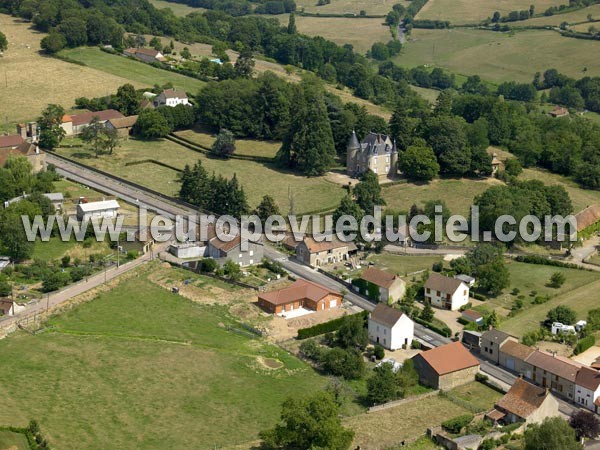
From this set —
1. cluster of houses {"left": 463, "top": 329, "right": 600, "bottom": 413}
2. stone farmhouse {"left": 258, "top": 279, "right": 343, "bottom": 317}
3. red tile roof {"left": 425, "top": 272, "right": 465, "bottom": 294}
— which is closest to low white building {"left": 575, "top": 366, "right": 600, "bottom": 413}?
cluster of houses {"left": 463, "top": 329, "right": 600, "bottom": 413}

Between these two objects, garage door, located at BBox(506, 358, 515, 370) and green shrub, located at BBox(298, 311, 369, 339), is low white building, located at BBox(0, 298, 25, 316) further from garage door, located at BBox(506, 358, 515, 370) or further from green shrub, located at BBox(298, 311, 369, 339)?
garage door, located at BBox(506, 358, 515, 370)

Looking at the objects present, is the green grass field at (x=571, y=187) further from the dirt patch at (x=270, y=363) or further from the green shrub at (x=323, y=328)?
the dirt patch at (x=270, y=363)

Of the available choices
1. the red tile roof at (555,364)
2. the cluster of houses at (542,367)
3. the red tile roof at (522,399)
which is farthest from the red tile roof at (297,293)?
the red tile roof at (522,399)

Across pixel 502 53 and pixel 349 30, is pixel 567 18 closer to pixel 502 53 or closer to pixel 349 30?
pixel 502 53

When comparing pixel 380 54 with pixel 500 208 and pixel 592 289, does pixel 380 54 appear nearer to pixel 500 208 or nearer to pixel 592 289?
pixel 500 208

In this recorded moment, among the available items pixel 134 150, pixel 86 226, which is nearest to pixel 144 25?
pixel 134 150

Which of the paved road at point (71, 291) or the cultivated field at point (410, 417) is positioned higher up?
the paved road at point (71, 291)

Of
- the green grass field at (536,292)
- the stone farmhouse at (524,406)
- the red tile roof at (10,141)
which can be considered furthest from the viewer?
the red tile roof at (10,141)
